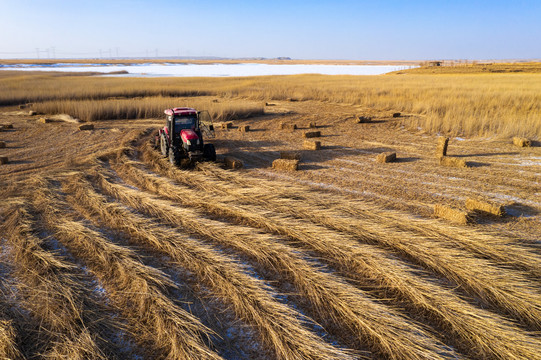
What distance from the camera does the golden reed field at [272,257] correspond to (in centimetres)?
328

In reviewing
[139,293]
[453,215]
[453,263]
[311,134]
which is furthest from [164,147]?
[453,263]

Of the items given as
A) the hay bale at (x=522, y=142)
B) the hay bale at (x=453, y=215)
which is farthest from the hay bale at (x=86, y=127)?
the hay bale at (x=522, y=142)

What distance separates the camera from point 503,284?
3928mm

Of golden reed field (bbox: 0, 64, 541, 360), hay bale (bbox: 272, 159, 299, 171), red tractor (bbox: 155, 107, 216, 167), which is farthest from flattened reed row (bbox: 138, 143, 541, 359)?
hay bale (bbox: 272, 159, 299, 171)

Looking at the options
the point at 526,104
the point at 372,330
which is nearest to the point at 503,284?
the point at 372,330

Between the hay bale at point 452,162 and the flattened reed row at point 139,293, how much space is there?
8535 mm

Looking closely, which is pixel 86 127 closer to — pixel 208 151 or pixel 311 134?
pixel 208 151

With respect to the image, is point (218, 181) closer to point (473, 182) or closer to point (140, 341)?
point (140, 341)

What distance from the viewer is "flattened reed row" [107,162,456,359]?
10.4ft

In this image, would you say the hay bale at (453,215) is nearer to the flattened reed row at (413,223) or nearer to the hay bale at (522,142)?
the flattened reed row at (413,223)

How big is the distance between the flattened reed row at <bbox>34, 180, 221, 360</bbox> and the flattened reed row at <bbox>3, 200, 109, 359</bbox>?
300mm

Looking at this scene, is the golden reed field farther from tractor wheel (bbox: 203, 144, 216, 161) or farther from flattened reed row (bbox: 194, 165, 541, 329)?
tractor wheel (bbox: 203, 144, 216, 161)

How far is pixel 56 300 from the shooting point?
3834mm

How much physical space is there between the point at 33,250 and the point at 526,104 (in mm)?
22020
